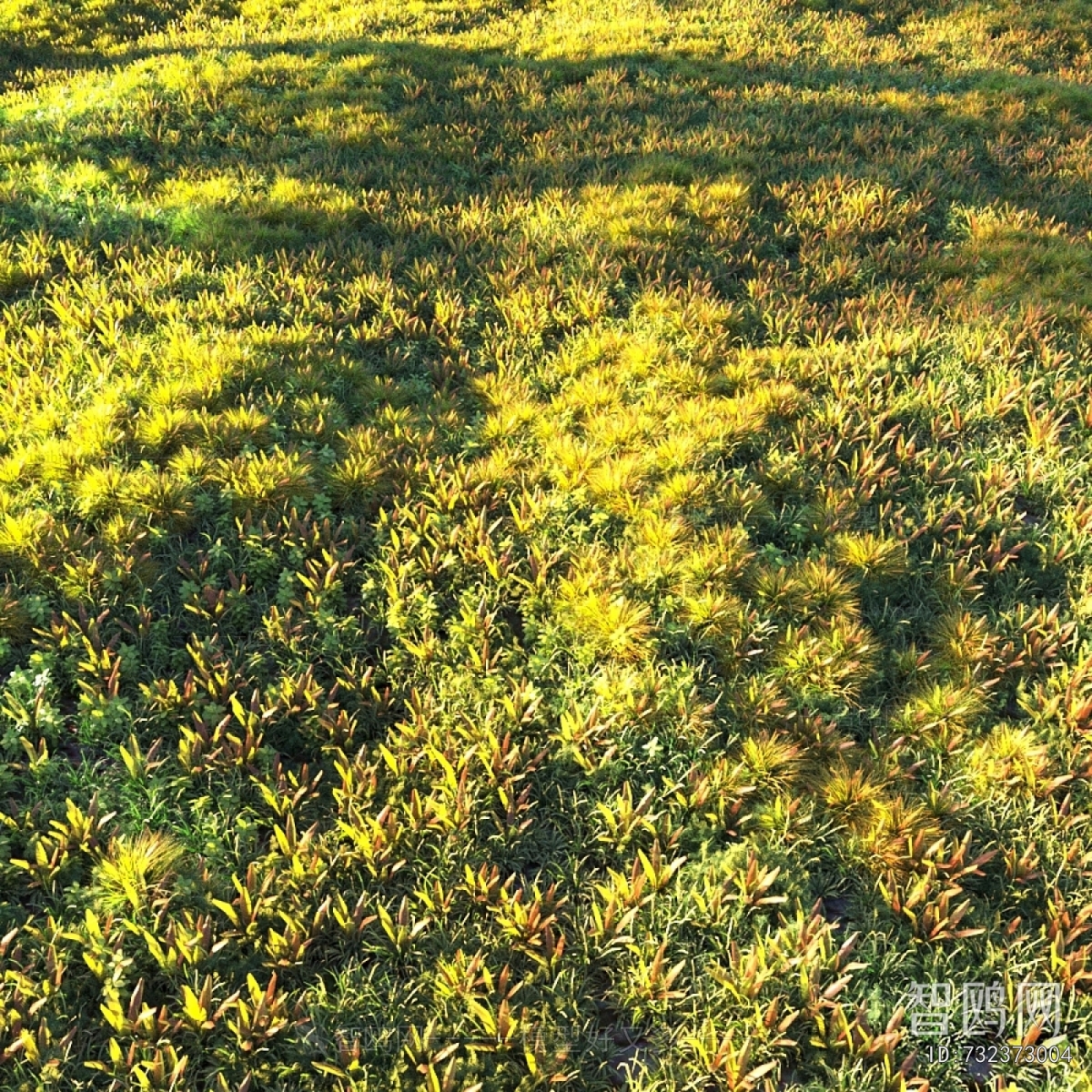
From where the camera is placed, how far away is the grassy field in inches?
140

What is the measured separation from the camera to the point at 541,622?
205 inches

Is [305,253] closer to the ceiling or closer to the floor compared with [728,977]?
closer to the ceiling

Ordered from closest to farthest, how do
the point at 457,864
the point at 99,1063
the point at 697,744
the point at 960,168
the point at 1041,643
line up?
the point at 99,1063
the point at 457,864
the point at 697,744
the point at 1041,643
the point at 960,168

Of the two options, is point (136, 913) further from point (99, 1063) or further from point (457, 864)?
point (457, 864)

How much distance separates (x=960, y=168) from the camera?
10.3m

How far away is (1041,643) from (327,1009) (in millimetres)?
4559

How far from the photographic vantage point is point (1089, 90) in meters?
12.4

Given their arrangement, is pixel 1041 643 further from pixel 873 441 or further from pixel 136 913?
pixel 136 913

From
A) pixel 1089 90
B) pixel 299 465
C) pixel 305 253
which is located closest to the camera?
pixel 299 465

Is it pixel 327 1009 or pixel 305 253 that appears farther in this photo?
pixel 305 253

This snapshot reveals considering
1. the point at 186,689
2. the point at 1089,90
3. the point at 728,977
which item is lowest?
the point at 728,977

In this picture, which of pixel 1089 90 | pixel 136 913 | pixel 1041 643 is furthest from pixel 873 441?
pixel 1089 90

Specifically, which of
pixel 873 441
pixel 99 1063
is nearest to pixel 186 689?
pixel 99 1063

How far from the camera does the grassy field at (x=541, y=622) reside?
3.56 metres
